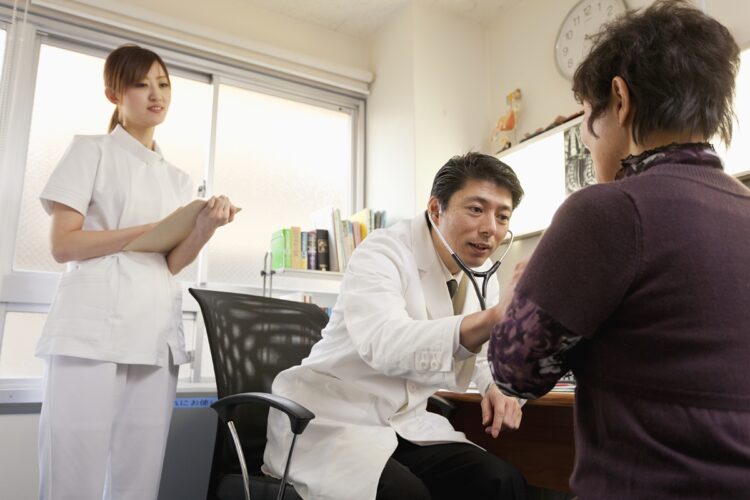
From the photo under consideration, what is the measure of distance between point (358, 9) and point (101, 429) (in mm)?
2264

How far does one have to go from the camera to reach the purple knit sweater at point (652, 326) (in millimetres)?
519

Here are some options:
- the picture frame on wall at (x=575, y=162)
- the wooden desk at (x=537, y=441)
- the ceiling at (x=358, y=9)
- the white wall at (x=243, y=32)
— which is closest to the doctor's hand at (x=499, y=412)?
the wooden desk at (x=537, y=441)

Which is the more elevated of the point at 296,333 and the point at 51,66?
the point at 51,66

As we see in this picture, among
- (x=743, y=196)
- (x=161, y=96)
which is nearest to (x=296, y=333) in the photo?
(x=161, y=96)

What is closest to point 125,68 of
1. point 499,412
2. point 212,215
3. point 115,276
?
point 212,215

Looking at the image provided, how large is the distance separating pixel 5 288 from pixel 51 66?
0.93 m

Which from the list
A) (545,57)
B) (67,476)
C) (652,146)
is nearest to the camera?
(652,146)

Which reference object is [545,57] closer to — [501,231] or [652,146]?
[501,231]

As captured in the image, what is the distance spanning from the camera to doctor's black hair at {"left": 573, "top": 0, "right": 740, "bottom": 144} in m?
0.64

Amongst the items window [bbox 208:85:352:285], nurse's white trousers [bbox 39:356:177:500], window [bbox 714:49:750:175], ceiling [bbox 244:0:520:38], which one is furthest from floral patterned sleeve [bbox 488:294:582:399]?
ceiling [bbox 244:0:520:38]

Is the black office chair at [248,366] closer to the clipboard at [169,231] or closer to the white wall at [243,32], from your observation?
the clipboard at [169,231]

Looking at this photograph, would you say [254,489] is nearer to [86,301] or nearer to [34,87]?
[86,301]

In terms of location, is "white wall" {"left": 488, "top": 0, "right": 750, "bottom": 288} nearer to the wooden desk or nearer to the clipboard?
the wooden desk

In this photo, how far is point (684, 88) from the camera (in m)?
0.63
